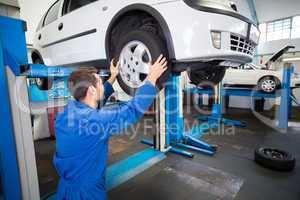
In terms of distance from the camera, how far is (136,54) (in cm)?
A: 157

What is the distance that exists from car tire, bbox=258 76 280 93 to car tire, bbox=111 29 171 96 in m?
4.55

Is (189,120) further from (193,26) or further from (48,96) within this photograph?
(193,26)

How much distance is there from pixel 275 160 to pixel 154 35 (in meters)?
2.31

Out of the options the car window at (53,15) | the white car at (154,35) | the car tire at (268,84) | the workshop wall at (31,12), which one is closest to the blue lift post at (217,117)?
the car tire at (268,84)

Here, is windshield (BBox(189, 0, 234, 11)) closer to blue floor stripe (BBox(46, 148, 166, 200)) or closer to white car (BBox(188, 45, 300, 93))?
blue floor stripe (BBox(46, 148, 166, 200))

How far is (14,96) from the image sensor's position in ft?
3.59

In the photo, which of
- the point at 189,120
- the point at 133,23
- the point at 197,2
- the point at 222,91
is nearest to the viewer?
the point at 197,2

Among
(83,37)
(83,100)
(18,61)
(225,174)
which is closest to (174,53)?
(83,100)

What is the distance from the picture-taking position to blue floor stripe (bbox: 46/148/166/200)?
2.09m

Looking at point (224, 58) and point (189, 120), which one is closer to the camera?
point (224, 58)

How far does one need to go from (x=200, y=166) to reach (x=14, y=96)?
7.60 ft

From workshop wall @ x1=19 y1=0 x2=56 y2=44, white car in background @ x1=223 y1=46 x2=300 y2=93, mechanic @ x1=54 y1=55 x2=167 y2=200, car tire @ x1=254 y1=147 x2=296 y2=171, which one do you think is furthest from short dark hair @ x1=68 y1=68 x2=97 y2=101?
white car in background @ x1=223 y1=46 x2=300 y2=93

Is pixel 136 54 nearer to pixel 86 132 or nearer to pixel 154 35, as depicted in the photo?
pixel 154 35

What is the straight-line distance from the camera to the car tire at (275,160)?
7.61 feet
